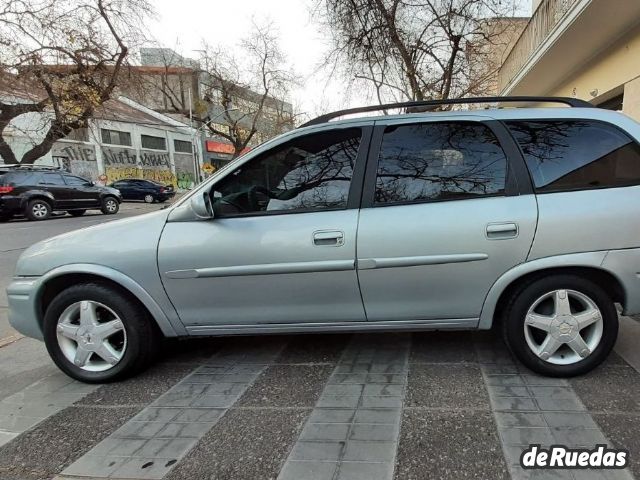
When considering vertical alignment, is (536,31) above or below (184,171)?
above

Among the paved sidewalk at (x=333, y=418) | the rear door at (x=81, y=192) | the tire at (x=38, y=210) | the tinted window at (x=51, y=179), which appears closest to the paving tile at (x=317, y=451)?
the paved sidewalk at (x=333, y=418)

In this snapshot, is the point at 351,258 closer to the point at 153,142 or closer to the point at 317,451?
the point at 317,451

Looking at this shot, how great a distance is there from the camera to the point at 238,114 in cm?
4181

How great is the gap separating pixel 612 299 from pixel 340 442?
2.08m

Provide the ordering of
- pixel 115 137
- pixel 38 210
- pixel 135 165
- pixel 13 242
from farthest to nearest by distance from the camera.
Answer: pixel 135 165 → pixel 115 137 → pixel 38 210 → pixel 13 242

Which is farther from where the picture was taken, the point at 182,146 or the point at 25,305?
the point at 182,146

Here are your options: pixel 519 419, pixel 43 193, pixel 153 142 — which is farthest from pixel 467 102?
pixel 153 142

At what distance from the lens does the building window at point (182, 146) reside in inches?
1588

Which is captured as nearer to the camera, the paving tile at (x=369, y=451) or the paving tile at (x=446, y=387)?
the paving tile at (x=369, y=451)

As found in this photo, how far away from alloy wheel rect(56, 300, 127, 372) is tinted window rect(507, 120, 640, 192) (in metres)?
3.07

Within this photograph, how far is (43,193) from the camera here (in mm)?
15883

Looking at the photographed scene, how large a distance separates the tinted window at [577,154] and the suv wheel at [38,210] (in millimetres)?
17008

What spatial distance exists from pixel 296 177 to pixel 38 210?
16147mm

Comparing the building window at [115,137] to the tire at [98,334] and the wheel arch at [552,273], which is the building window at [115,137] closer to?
the tire at [98,334]
